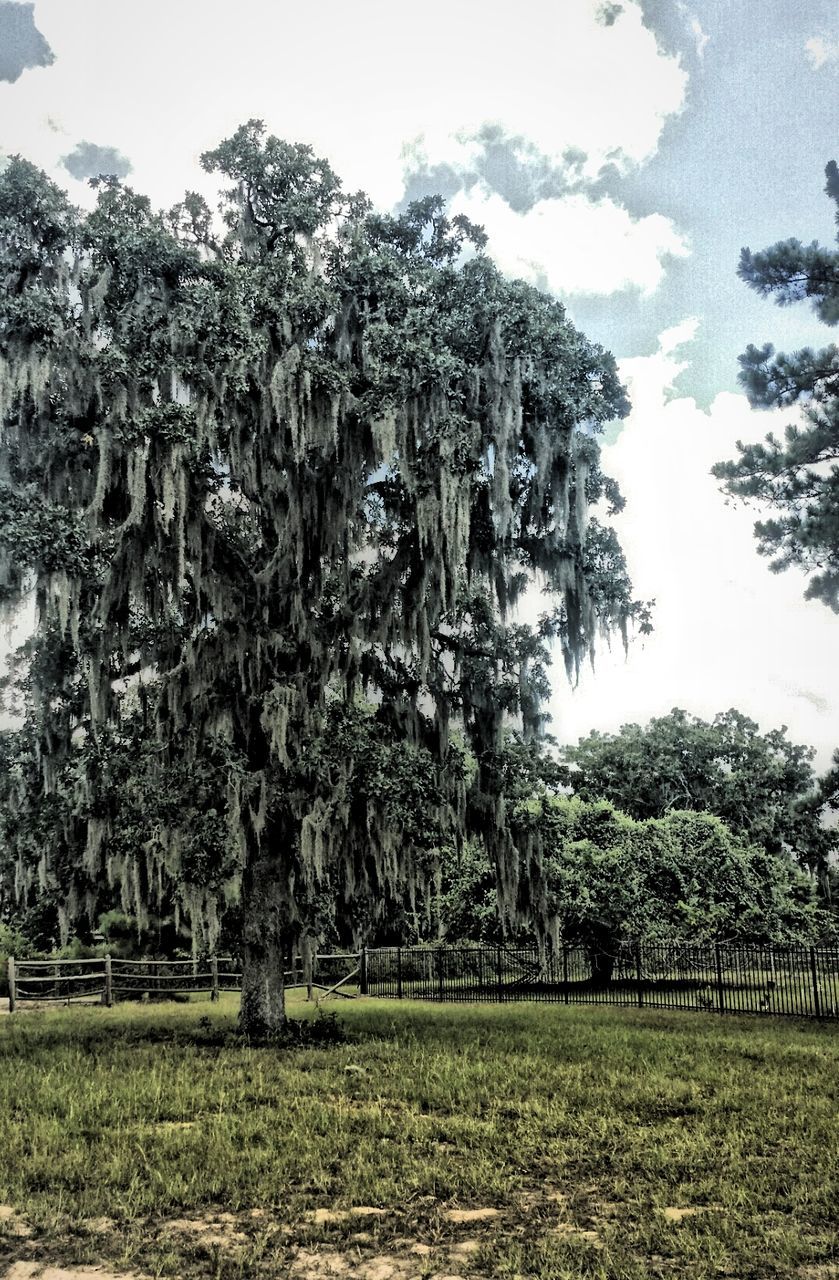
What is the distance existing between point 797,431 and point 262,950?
38.4ft

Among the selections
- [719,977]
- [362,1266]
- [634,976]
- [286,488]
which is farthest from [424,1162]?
[634,976]

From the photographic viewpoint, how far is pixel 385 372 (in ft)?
43.0

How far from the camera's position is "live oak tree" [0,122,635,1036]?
12914 mm

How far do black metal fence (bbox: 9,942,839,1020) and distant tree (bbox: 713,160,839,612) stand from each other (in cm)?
795

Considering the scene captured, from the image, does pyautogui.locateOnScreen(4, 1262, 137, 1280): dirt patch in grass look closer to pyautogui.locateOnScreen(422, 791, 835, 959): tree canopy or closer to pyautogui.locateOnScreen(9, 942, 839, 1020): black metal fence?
pyautogui.locateOnScreen(9, 942, 839, 1020): black metal fence

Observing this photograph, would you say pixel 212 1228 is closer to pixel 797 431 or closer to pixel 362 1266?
pixel 362 1266

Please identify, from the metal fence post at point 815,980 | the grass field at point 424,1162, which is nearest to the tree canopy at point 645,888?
the metal fence post at point 815,980

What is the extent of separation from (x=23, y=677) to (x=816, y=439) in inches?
523

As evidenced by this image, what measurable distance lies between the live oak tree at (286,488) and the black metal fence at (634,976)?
303 inches

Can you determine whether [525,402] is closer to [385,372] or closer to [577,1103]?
[385,372]

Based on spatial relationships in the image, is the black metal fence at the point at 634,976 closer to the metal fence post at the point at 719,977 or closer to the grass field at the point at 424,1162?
the metal fence post at the point at 719,977

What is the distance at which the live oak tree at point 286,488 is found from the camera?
12914mm

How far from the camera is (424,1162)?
6566mm

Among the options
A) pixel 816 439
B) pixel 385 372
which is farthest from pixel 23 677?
pixel 816 439
